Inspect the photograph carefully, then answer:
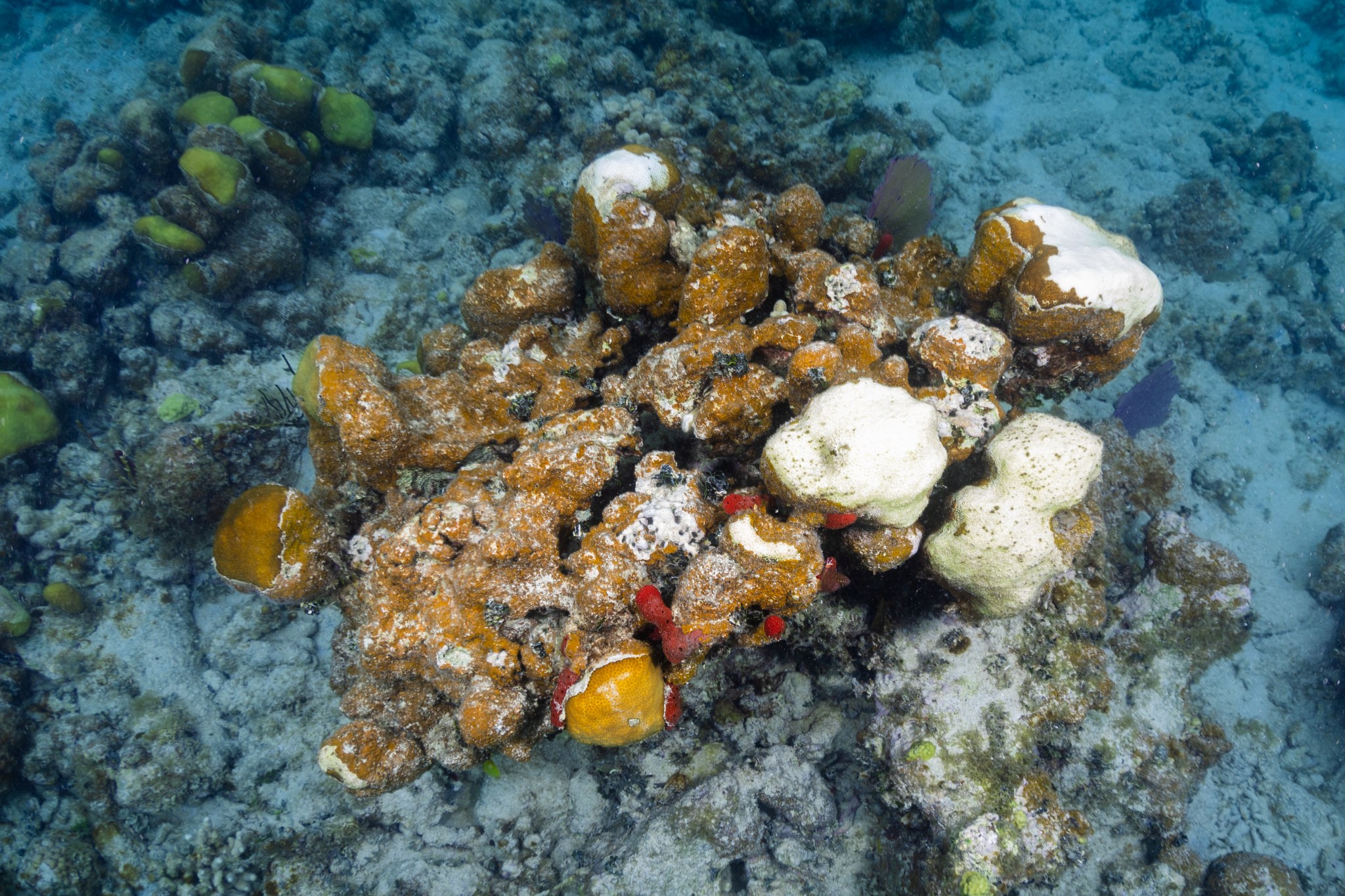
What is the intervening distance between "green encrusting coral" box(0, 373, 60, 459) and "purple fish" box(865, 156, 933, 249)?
9.01 metres

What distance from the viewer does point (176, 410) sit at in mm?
6375

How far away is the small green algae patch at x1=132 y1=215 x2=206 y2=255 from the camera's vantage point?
6.47 meters

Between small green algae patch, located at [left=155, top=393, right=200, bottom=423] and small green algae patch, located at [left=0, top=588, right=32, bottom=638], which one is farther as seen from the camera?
small green algae patch, located at [left=155, top=393, right=200, bottom=423]

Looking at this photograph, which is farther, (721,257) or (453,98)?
(453,98)

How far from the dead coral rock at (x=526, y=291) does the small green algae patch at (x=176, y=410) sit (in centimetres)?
435

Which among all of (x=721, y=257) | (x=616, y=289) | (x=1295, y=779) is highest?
(x=721, y=257)

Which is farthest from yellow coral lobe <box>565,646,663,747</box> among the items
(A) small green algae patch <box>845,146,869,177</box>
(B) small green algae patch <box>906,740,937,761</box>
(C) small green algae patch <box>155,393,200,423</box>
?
(A) small green algae patch <box>845,146,869,177</box>

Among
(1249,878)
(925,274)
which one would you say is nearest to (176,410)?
(925,274)

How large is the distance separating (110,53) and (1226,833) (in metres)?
19.9

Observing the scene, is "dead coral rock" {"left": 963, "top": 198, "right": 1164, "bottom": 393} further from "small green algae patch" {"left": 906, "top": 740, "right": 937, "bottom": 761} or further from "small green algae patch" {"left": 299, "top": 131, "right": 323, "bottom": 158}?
"small green algae patch" {"left": 299, "top": 131, "right": 323, "bottom": 158}

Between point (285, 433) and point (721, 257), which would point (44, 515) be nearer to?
point (285, 433)

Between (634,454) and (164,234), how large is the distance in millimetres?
6727

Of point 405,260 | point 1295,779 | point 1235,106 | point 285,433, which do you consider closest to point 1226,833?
point 1295,779

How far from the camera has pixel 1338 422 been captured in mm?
7652
